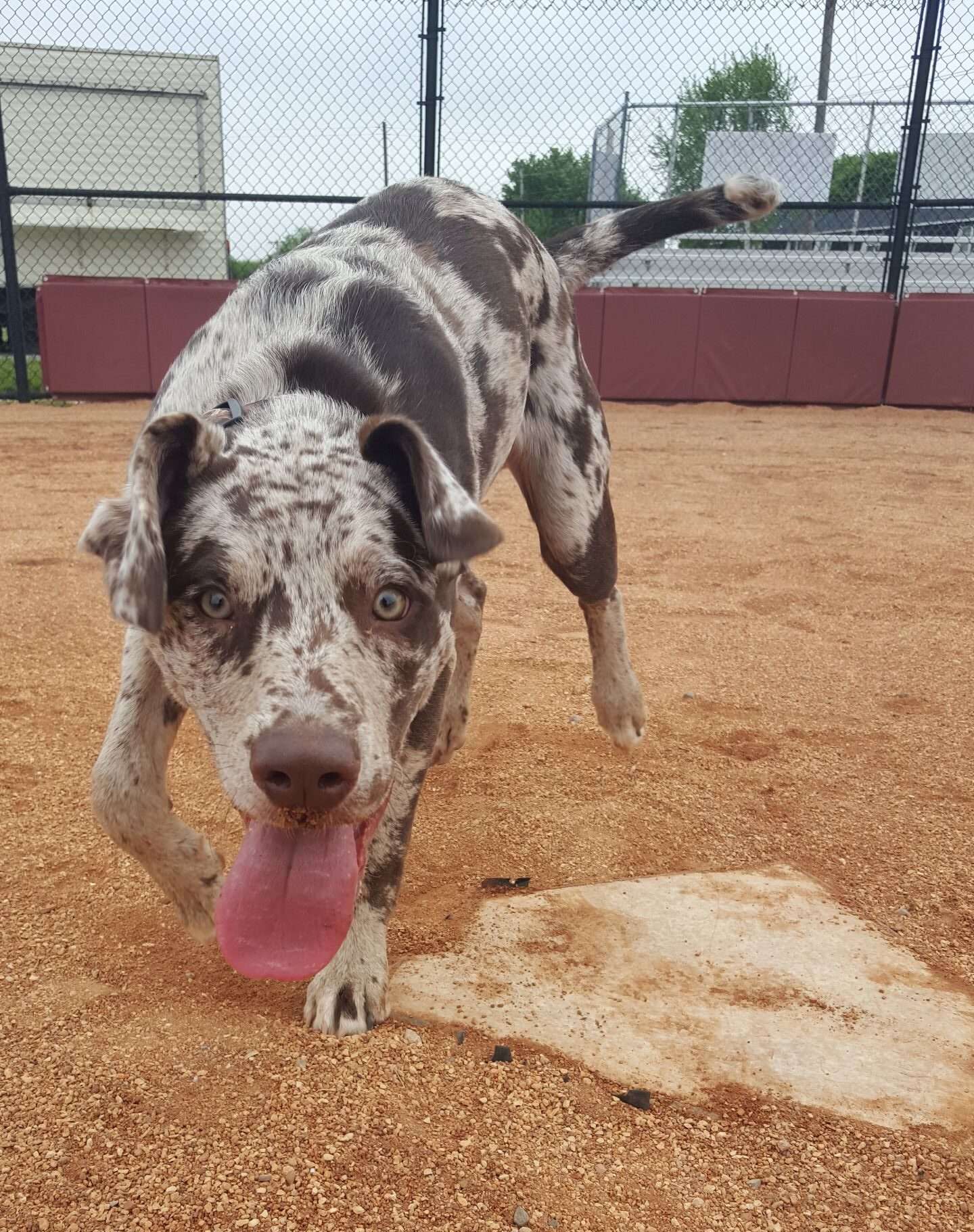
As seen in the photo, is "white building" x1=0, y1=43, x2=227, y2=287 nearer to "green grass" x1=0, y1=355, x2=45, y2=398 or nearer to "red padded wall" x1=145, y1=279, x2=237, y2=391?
"green grass" x1=0, y1=355, x2=45, y2=398

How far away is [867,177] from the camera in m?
15.5

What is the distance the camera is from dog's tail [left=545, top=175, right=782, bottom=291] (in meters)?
4.36

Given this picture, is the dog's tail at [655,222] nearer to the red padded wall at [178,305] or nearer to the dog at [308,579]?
the dog at [308,579]

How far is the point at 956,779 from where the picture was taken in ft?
11.7

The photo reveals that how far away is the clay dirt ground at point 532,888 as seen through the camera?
1.87 m

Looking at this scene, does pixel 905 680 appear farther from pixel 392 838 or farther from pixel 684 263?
pixel 684 263

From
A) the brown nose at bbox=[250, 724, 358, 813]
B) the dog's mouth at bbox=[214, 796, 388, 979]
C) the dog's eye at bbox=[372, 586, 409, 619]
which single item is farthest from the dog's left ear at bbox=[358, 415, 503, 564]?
the dog's mouth at bbox=[214, 796, 388, 979]

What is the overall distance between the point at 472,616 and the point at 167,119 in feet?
48.9

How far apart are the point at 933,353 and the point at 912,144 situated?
2397mm

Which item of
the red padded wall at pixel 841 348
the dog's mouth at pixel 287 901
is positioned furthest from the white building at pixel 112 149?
the dog's mouth at pixel 287 901

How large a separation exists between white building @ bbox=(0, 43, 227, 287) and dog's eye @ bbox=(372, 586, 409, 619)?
14425 mm

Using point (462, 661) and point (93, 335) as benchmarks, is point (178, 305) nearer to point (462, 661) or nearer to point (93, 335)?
point (93, 335)

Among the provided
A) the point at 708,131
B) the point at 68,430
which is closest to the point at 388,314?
the point at 68,430

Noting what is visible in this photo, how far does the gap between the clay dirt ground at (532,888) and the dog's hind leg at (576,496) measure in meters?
0.34
